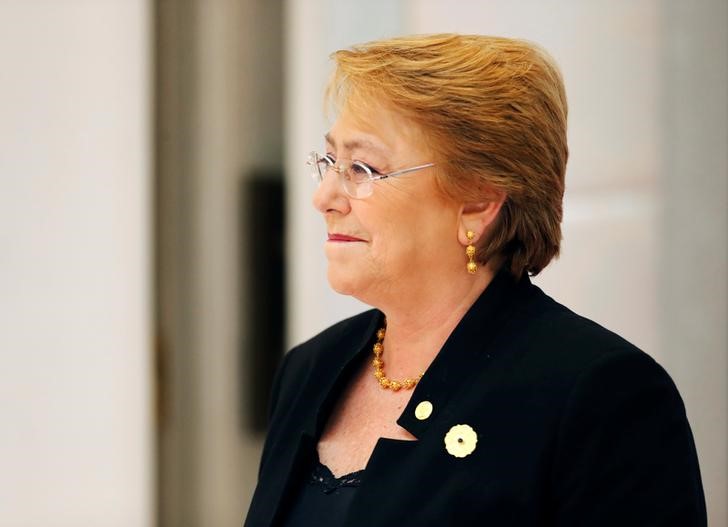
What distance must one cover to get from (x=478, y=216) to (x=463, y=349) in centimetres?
26

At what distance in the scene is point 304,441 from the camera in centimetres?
188

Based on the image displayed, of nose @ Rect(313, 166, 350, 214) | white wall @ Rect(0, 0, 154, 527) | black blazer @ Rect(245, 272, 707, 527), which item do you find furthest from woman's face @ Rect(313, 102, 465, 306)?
white wall @ Rect(0, 0, 154, 527)

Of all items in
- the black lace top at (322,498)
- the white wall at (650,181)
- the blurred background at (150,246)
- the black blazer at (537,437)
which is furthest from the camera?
the blurred background at (150,246)

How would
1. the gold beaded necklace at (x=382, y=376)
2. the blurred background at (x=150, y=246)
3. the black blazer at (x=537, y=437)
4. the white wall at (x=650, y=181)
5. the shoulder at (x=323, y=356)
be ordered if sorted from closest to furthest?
the black blazer at (x=537, y=437) → the gold beaded necklace at (x=382, y=376) → the shoulder at (x=323, y=356) → the white wall at (x=650, y=181) → the blurred background at (x=150, y=246)

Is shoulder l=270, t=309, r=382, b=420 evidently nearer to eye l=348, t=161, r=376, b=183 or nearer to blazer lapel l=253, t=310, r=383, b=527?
blazer lapel l=253, t=310, r=383, b=527

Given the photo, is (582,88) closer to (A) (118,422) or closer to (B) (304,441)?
(B) (304,441)

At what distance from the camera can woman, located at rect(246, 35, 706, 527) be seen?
1.54 m

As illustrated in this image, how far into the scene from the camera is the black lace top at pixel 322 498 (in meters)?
1.75

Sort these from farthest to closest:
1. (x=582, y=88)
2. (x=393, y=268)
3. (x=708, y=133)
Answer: (x=582, y=88) → (x=708, y=133) → (x=393, y=268)

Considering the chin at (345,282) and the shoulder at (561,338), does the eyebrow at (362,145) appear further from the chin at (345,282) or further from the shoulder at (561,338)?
the shoulder at (561,338)

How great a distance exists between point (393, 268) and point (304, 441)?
0.39 m

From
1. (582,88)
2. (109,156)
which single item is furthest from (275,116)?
(582,88)

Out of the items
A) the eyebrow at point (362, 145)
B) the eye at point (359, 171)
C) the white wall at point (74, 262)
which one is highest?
the eyebrow at point (362, 145)

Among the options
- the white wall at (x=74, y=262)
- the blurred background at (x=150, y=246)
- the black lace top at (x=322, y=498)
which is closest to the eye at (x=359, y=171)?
the black lace top at (x=322, y=498)
